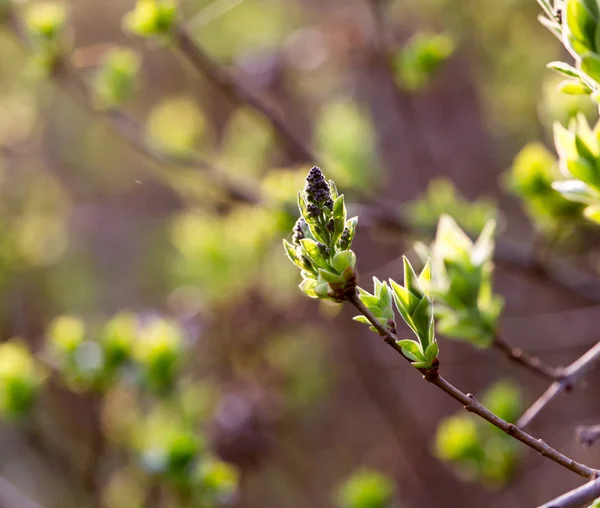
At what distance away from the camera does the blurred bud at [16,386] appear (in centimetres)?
146

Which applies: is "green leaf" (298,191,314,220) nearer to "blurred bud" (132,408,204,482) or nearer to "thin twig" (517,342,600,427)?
"thin twig" (517,342,600,427)

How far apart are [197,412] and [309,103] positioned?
1.67 m

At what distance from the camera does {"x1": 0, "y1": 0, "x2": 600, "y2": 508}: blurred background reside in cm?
143

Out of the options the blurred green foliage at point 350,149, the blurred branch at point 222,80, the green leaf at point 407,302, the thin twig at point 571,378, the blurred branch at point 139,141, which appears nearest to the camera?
the green leaf at point 407,302

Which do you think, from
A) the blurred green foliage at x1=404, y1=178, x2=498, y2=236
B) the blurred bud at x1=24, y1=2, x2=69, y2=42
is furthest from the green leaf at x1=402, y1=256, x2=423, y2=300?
the blurred bud at x1=24, y1=2, x2=69, y2=42

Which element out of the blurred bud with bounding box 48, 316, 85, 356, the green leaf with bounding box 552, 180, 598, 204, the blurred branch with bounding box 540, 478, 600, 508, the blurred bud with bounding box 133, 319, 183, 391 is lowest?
the blurred branch with bounding box 540, 478, 600, 508

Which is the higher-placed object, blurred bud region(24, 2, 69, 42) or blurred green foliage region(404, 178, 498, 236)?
blurred bud region(24, 2, 69, 42)

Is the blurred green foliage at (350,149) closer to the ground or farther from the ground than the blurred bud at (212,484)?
farther from the ground

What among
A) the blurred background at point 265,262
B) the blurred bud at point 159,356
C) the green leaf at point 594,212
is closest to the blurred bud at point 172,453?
the blurred background at point 265,262

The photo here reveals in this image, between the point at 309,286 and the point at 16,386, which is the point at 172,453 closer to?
the point at 16,386

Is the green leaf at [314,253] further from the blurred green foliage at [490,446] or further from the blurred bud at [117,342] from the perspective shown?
the blurred bud at [117,342]

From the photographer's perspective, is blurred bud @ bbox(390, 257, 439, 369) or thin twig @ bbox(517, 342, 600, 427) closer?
blurred bud @ bbox(390, 257, 439, 369)

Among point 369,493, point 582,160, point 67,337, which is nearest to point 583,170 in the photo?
point 582,160

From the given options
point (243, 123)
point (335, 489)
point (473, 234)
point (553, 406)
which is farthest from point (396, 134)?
point (473, 234)
